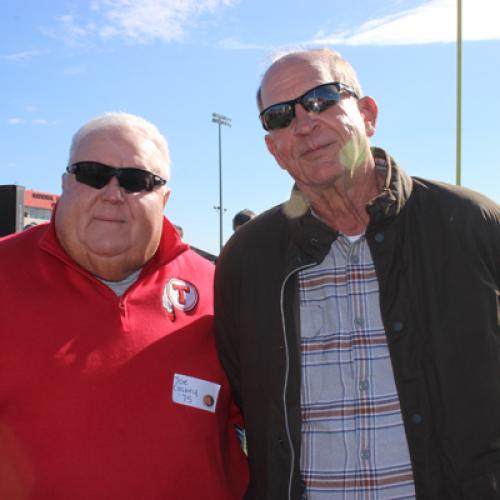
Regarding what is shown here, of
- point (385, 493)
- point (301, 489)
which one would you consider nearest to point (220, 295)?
point (301, 489)

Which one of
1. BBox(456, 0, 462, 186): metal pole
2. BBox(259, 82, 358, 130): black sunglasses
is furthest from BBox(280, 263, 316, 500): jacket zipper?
BBox(456, 0, 462, 186): metal pole

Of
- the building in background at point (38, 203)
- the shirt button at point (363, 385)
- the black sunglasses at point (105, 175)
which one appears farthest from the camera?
the building in background at point (38, 203)

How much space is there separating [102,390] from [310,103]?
152cm

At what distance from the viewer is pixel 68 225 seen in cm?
261

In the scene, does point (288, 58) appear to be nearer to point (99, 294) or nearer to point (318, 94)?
point (318, 94)

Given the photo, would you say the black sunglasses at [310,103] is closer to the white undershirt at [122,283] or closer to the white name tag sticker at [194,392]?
the white undershirt at [122,283]

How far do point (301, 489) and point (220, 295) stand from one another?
A: 3.12 ft

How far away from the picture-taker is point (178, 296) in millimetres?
2805

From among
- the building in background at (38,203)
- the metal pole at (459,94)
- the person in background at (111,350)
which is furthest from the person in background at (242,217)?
the building in background at (38,203)

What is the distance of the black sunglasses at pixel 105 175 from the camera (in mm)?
2609

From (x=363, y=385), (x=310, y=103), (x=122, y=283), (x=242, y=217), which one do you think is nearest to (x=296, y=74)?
(x=310, y=103)

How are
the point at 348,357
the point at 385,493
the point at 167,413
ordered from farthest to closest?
the point at 167,413 → the point at 348,357 → the point at 385,493

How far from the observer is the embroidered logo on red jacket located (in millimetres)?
2723

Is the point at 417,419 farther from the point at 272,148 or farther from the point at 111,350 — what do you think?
the point at 272,148
